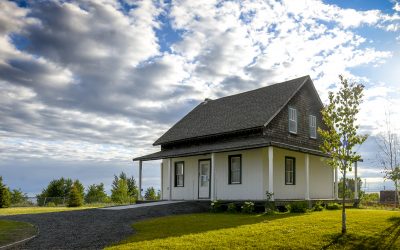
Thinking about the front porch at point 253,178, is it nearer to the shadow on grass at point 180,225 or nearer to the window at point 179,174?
the window at point 179,174

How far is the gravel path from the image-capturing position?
42.8 feet

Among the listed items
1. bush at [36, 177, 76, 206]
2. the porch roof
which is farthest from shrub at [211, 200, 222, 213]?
bush at [36, 177, 76, 206]

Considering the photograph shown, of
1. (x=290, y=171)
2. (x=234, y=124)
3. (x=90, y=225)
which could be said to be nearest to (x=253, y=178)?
(x=290, y=171)

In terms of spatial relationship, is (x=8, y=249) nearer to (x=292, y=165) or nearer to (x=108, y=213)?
(x=108, y=213)

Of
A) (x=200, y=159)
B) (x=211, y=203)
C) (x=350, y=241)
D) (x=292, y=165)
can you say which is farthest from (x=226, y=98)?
(x=350, y=241)

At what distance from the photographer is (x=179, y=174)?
27.6m

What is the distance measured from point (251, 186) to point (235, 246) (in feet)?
35.8

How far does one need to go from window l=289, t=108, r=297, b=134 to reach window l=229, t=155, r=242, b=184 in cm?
360

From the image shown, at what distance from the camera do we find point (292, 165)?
79.2 feet

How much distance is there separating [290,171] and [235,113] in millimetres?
4958

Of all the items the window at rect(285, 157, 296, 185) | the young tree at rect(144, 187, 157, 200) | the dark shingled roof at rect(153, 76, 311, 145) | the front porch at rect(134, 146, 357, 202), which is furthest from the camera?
the young tree at rect(144, 187, 157, 200)

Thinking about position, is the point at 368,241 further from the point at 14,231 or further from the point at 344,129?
the point at 14,231

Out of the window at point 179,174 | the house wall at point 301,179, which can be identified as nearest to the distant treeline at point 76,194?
the window at point 179,174

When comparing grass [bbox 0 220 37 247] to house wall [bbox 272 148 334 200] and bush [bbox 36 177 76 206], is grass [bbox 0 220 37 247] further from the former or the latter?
bush [bbox 36 177 76 206]
